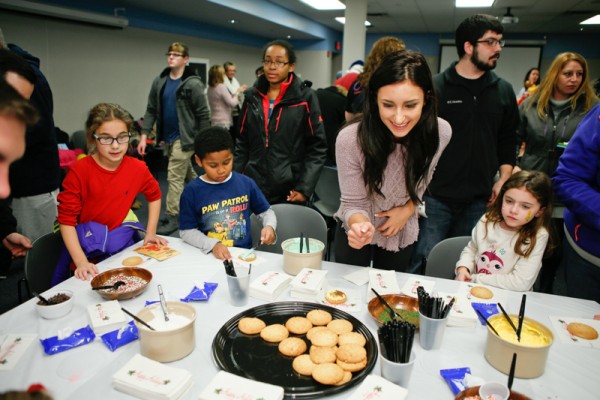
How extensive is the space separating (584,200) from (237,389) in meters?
1.42

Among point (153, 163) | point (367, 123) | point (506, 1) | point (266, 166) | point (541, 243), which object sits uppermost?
point (506, 1)

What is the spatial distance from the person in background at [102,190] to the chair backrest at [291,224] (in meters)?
0.56

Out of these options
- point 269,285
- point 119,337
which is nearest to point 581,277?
point 269,285

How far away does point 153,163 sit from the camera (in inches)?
259

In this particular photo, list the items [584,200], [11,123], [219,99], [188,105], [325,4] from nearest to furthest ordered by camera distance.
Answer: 1. [11,123]
2. [584,200]
3. [188,105]
4. [219,99]
5. [325,4]

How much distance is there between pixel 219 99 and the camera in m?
6.24

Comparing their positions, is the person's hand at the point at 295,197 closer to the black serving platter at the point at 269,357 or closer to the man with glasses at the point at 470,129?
the man with glasses at the point at 470,129

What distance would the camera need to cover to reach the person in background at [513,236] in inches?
64.6

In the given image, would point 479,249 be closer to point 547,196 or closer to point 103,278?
point 547,196

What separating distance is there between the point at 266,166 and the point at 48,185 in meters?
1.23

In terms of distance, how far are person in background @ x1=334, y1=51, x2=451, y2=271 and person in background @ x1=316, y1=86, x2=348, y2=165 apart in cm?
178

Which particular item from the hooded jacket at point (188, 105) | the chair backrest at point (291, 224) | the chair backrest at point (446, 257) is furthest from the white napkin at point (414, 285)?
the hooded jacket at point (188, 105)

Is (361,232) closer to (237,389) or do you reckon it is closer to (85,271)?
(237,389)

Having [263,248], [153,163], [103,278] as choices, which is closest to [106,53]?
[153,163]
